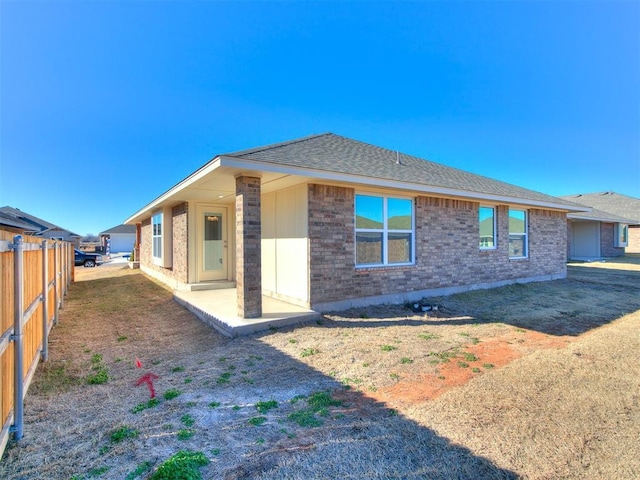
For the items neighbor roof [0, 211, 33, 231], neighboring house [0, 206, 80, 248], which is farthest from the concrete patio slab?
neighboring house [0, 206, 80, 248]

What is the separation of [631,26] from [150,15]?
16.2 m

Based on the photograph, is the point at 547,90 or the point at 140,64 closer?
the point at 140,64

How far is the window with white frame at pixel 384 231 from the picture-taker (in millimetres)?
7691

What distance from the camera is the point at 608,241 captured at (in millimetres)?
23891

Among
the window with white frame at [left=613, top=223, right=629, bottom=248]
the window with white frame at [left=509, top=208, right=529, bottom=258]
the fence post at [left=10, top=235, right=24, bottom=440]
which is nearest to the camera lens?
the fence post at [left=10, top=235, right=24, bottom=440]

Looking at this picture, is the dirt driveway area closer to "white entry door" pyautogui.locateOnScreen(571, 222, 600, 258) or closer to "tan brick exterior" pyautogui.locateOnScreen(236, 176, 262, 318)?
"tan brick exterior" pyautogui.locateOnScreen(236, 176, 262, 318)

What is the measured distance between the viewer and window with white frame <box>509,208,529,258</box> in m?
11.2

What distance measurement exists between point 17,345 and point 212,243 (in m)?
7.88

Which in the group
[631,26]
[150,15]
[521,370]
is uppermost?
[631,26]

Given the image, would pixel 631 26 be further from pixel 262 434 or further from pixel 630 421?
pixel 262 434

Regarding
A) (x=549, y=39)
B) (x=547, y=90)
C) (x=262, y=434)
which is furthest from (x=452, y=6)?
(x=262, y=434)

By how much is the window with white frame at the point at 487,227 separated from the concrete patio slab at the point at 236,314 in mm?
6860

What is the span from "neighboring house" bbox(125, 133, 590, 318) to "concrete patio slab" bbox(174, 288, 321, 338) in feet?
0.92

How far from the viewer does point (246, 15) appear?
10039 millimetres
